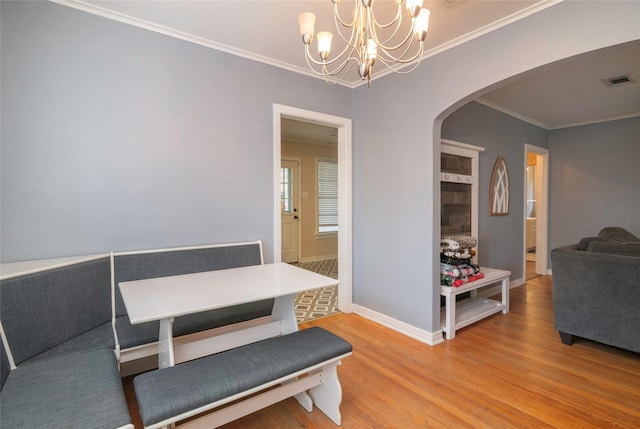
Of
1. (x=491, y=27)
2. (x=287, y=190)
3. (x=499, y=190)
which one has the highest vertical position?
(x=491, y=27)

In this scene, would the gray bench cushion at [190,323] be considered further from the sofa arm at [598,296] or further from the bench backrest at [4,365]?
the sofa arm at [598,296]

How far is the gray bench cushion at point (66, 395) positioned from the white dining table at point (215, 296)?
30 cm

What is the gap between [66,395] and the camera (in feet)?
4.05

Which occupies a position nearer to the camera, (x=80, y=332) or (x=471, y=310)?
(x=80, y=332)

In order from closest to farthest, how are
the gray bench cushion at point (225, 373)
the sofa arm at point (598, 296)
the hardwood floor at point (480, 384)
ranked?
the gray bench cushion at point (225, 373) → the hardwood floor at point (480, 384) → the sofa arm at point (598, 296)

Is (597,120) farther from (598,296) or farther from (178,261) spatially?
(178,261)

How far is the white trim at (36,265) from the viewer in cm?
164

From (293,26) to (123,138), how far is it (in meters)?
1.50

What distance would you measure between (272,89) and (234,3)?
0.90 metres

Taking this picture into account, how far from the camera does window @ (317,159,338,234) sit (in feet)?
21.6

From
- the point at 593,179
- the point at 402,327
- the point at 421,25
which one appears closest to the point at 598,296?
the point at 402,327

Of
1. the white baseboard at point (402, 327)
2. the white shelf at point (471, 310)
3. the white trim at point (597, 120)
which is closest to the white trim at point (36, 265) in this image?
the white baseboard at point (402, 327)

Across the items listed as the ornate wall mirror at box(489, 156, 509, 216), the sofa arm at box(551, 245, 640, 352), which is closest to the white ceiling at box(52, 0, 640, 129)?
the ornate wall mirror at box(489, 156, 509, 216)

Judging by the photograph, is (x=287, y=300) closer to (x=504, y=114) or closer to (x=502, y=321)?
(x=502, y=321)
